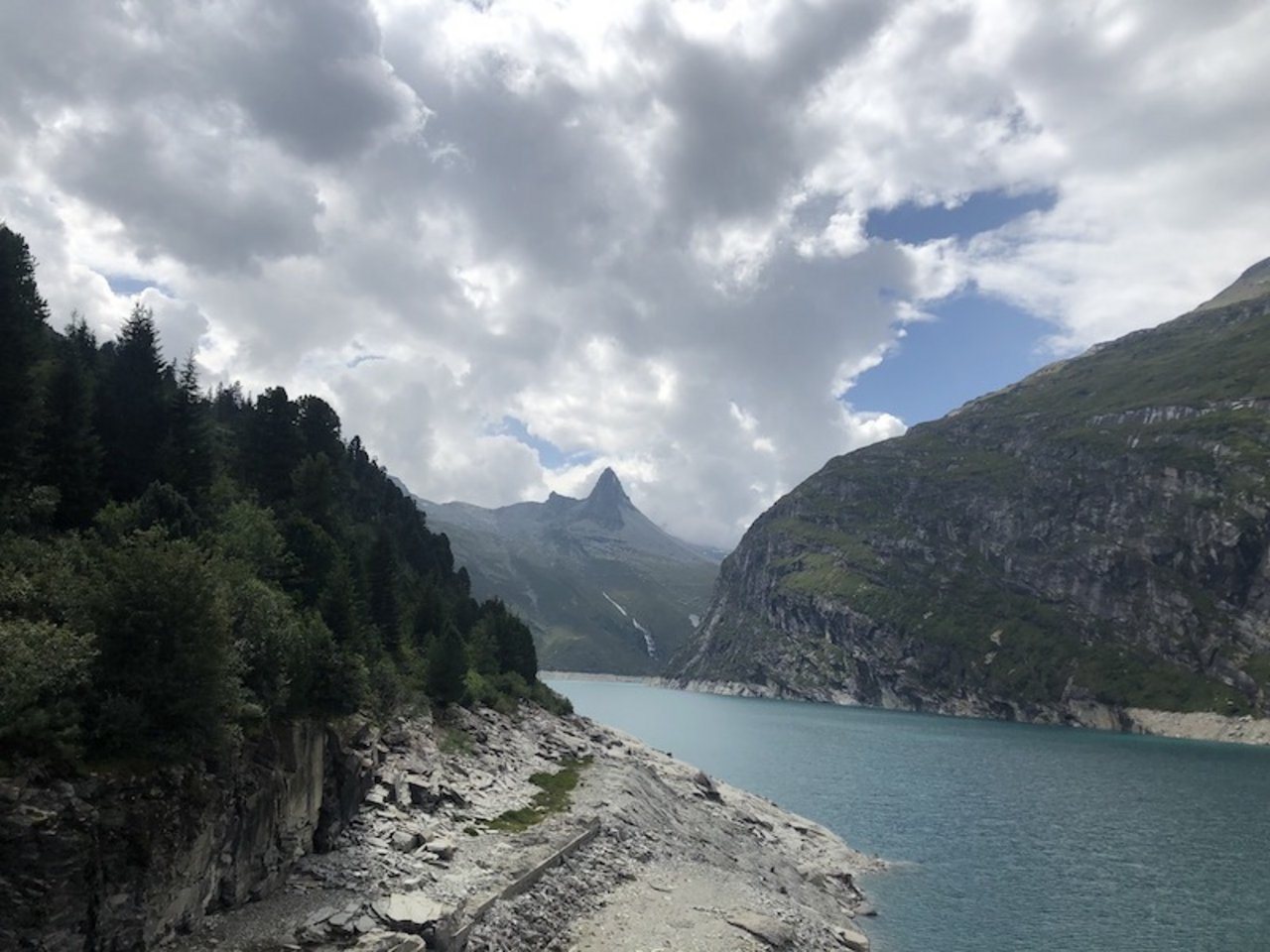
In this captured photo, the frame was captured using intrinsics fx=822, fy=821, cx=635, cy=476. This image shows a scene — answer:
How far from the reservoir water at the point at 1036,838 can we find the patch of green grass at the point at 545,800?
21157 millimetres

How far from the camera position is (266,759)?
1273 inches

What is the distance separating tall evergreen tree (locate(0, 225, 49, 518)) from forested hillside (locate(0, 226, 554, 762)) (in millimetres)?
90

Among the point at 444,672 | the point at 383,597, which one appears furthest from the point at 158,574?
the point at 383,597

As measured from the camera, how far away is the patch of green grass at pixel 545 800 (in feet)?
150

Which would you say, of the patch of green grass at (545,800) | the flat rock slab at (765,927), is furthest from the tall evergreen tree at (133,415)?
the flat rock slab at (765,927)

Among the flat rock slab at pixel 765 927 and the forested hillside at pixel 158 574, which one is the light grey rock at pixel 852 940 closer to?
the flat rock slab at pixel 765 927

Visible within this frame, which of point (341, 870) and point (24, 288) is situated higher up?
point (24, 288)

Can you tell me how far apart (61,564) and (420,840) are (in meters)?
19.7

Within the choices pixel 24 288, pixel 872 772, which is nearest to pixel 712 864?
pixel 24 288

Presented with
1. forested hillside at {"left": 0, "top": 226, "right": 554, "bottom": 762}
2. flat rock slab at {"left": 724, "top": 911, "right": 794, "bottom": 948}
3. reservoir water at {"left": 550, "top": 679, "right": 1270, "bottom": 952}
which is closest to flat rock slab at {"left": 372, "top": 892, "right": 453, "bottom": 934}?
forested hillside at {"left": 0, "top": 226, "right": 554, "bottom": 762}

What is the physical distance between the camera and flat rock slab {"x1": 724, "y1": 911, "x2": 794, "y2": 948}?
39.2 metres

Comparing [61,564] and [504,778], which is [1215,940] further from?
[61,564]

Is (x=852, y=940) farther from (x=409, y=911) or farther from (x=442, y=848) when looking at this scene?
(x=409, y=911)

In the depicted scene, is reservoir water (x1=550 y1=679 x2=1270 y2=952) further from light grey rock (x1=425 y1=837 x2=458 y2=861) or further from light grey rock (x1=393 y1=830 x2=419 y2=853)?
light grey rock (x1=393 y1=830 x2=419 y2=853)
